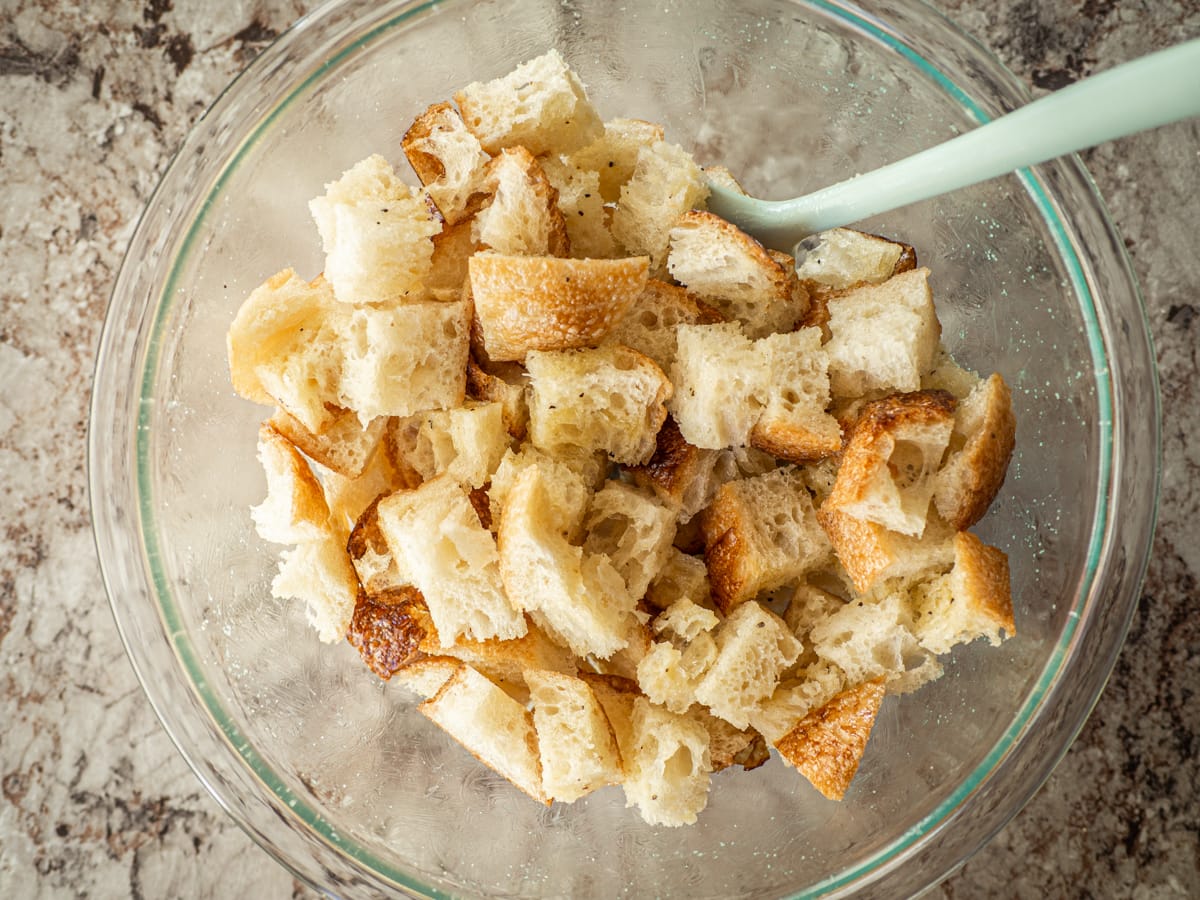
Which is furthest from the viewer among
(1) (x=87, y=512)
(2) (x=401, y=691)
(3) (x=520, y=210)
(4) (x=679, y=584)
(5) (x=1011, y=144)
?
(1) (x=87, y=512)

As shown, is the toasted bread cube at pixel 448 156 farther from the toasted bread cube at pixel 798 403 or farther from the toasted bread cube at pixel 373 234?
the toasted bread cube at pixel 798 403

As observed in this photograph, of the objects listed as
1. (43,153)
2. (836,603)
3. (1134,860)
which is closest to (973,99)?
(836,603)

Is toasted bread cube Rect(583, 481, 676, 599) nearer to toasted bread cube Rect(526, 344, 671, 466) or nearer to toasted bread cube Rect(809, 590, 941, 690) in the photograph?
toasted bread cube Rect(526, 344, 671, 466)

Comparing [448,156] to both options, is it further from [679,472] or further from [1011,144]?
[1011,144]

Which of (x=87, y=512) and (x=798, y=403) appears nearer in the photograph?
(x=798, y=403)

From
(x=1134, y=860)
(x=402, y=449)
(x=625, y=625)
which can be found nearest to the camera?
(x=625, y=625)

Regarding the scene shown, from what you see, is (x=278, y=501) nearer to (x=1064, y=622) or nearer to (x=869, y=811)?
(x=869, y=811)

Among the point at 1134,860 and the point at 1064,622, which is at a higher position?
the point at 1064,622

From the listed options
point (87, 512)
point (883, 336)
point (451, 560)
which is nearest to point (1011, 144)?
point (883, 336)
